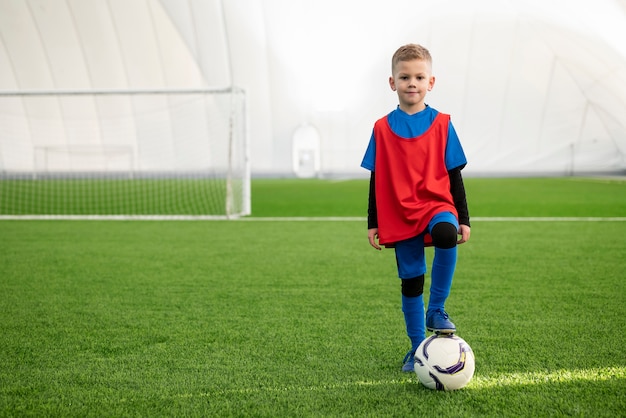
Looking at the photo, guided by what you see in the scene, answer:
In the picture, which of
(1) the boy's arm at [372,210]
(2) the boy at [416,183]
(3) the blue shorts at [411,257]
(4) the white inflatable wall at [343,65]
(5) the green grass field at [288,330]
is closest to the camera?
(5) the green grass field at [288,330]

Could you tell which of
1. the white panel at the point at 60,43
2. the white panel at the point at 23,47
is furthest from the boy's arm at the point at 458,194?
the white panel at the point at 23,47

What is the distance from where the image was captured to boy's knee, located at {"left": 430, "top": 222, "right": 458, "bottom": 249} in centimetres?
251

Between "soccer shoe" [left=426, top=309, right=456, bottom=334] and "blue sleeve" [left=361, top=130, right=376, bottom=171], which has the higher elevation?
"blue sleeve" [left=361, top=130, right=376, bottom=171]

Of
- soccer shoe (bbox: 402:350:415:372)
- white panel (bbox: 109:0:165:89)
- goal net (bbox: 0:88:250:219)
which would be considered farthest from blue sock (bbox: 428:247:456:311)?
white panel (bbox: 109:0:165:89)

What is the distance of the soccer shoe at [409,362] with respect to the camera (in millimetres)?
2688

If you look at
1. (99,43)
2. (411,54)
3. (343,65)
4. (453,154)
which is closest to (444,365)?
(453,154)

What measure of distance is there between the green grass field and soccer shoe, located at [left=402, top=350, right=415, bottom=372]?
4 centimetres

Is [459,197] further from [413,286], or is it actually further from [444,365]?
[444,365]

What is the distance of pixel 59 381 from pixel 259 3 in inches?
1002

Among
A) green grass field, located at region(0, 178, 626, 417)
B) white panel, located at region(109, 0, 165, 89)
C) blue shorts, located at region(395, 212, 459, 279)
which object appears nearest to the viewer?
green grass field, located at region(0, 178, 626, 417)

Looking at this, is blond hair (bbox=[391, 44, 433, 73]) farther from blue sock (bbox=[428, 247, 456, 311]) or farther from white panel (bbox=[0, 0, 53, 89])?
white panel (bbox=[0, 0, 53, 89])

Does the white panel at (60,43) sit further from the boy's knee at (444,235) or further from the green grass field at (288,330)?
the boy's knee at (444,235)

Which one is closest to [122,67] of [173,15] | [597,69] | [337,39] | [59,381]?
[173,15]

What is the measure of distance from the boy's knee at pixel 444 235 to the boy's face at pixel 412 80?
54cm
